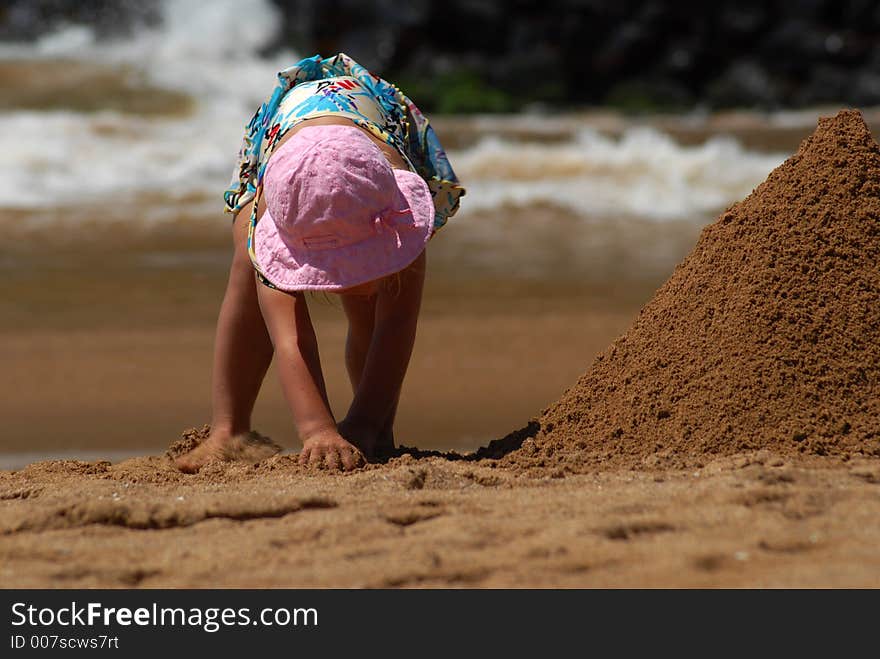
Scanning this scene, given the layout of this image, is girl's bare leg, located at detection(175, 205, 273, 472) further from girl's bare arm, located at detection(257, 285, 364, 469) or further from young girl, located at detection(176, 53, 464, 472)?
girl's bare arm, located at detection(257, 285, 364, 469)

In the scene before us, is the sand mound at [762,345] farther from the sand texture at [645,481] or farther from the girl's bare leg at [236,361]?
the girl's bare leg at [236,361]

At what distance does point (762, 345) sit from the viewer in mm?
2979

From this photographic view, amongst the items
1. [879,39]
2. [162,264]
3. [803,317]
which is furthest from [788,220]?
[879,39]

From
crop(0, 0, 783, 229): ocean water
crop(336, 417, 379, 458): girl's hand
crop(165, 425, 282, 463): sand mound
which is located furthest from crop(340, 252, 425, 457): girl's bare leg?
crop(0, 0, 783, 229): ocean water

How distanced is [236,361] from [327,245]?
67cm

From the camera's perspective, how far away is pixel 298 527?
235 cm

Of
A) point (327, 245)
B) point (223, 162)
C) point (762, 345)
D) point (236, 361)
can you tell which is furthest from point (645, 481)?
point (223, 162)

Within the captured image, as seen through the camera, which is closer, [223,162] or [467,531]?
[467,531]

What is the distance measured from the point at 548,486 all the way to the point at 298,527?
634 millimetres

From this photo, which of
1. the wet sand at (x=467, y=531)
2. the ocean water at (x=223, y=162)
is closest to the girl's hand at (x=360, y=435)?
the wet sand at (x=467, y=531)

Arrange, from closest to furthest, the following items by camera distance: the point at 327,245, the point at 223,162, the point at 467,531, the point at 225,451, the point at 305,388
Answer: the point at 467,531
the point at 327,245
the point at 305,388
the point at 225,451
the point at 223,162

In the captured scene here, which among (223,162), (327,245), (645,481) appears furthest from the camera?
(223,162)

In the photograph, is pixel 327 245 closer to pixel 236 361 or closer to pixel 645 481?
pixel 236 361
